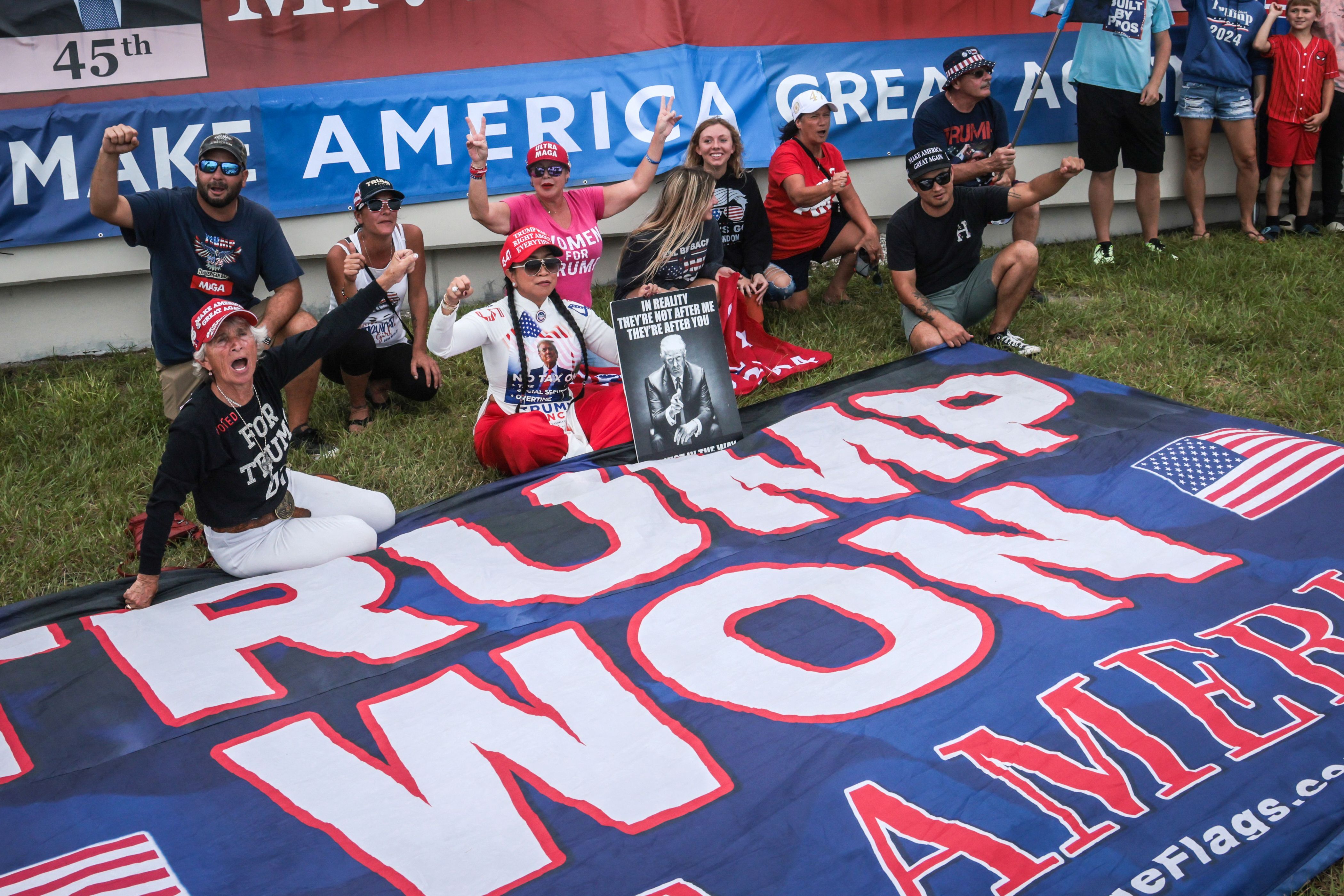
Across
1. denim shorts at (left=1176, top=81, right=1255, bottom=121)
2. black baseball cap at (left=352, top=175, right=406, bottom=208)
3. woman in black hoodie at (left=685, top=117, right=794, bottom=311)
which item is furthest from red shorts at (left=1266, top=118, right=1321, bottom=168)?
black baseball cap at (left=352, top=175, right=406, bottom=208)

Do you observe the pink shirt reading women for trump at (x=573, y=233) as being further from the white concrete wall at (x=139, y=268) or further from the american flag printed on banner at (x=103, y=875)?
the american flag printed on banner at (x=103, y=875)

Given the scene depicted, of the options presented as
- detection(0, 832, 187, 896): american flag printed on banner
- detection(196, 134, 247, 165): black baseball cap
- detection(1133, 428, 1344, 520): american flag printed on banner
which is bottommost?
detection(0, 832, 187, 896): american flag printed on banner

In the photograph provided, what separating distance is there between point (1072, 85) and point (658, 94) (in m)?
3.17

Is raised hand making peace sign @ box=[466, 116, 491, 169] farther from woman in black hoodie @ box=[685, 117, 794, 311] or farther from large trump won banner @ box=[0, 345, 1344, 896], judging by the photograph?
large trump won banner @ box=[0, 345, 1344, 896]

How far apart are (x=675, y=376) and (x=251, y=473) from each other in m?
1.95

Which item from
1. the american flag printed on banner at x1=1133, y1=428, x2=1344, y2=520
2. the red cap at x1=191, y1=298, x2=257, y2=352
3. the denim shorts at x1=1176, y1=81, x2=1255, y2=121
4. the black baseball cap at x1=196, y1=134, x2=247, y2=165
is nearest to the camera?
the red cap at x1=191, y1=298, x2=257, y2=352

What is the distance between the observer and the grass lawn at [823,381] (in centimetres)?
459

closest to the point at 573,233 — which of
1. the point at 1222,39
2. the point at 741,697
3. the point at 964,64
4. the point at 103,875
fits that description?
the point at 964,64

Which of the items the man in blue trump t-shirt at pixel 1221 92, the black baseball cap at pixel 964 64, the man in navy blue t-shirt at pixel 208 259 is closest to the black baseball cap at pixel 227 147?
the man in navy blue t-shirt at pixel 208 259

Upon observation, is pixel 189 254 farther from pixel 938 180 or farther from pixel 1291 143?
pixel 1291 143

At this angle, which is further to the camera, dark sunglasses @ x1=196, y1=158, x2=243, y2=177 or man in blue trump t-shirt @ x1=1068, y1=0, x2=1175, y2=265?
man in blue trump t-shirt @ x1=1068, y1=0, x2=1175, y2=265

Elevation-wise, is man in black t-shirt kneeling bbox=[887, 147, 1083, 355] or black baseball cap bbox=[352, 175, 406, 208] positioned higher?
black baseball cap bbox=[352, 175, 406, 208]

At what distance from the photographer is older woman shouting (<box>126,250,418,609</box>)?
3.62m

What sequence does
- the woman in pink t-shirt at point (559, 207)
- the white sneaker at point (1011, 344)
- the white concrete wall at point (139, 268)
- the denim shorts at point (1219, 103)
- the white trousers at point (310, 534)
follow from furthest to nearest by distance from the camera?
the denim shorts at point (1219, 103) → the white concrete wall at point (139, 268) → the white sneaker at point (1011, 344) → the woman in pink t-shirt at point (559, 207) → the white trousers at point (310, 534)
